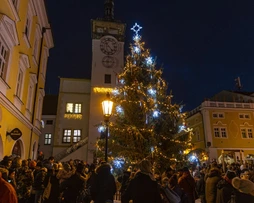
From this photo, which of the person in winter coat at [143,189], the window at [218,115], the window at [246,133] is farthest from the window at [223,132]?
the person in winter coat at [143,189]

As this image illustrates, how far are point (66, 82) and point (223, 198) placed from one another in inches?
1043

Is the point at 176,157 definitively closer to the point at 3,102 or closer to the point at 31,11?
the point at 3,102

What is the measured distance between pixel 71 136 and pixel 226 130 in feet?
76.3

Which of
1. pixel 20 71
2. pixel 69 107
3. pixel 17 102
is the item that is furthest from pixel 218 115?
pixel 17 102

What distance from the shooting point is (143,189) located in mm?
3912

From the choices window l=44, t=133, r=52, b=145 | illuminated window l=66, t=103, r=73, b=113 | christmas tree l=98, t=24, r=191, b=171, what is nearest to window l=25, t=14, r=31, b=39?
christmas tree l=98, t=24, r=191, b=171

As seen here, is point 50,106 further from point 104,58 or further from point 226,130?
point 226,130

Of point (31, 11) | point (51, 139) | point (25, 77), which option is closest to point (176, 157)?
point (25, 77)

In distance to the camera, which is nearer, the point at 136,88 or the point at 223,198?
the point at 223,198

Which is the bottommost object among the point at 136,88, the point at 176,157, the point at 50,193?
the point at 50,193

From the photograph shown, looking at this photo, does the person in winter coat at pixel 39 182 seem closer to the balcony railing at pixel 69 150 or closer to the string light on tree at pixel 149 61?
the string light on tree at pixel 149 61

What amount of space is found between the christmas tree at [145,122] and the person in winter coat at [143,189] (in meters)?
8.90

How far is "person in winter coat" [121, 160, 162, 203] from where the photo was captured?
12.8 feet

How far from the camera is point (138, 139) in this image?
13.3m
